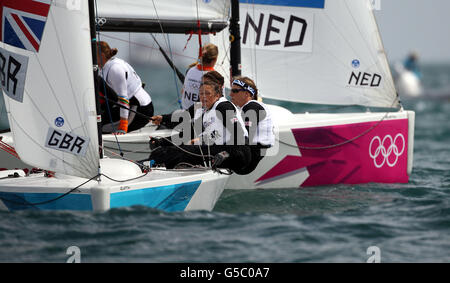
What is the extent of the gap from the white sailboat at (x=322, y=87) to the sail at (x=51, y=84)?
6.69 feet

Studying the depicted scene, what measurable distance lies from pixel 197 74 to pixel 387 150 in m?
2.37

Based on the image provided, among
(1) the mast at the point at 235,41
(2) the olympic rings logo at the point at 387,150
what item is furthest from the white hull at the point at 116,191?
(2) the olympic rings logo at the point at 387,150

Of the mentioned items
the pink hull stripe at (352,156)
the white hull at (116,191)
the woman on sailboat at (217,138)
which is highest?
the woman on sailboat at (217,138)

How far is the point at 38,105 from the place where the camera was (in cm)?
568

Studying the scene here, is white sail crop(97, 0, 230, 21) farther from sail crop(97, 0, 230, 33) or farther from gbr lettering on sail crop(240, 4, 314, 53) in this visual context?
gbr lettering on sail crop(240, 4, 314, 53)

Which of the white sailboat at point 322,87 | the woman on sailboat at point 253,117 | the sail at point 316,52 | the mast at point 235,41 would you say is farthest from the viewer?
the sail at point 316,52

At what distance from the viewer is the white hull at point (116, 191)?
5590 mm

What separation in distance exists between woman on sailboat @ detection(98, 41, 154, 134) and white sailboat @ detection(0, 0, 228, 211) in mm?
1720

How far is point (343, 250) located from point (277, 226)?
0.74 m

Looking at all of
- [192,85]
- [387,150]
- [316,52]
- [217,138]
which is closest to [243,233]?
[217,138]

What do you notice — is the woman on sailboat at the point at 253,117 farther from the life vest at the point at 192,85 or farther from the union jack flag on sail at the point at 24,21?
the union jack flag on sail at the point at 24,21
